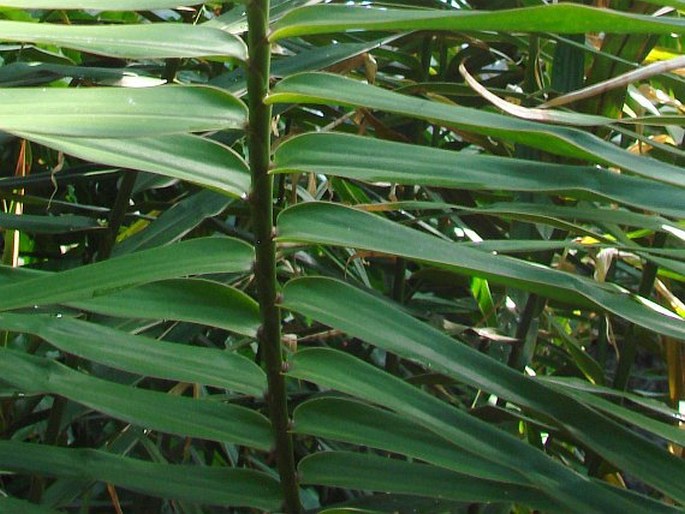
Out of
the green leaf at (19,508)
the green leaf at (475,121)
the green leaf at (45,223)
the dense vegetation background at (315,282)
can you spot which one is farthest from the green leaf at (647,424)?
the green leaf at (45,223)

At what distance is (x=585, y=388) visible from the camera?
0.56 meters

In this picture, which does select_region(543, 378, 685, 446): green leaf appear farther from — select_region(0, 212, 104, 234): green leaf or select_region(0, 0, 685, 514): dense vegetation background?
select_region(0, 212, 104, 234): green leaf

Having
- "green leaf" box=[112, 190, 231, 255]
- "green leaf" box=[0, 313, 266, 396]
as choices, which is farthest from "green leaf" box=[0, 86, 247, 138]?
"green leaf" box=[112, 190, 231, 255]

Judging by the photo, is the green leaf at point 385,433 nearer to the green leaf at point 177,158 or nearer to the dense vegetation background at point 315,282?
the dense vegetation background at point 315,282

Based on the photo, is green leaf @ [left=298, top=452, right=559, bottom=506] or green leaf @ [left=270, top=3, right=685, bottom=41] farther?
green leaf @ [left=298, top=452, right=559, bottom=506]

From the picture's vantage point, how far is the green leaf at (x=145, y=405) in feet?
1.36

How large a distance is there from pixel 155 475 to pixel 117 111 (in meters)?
0.19

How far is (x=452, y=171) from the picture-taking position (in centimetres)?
36

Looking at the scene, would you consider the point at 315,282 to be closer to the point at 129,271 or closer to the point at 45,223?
the point at 129,271

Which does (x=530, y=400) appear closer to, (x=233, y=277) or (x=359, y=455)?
(x=359, y=455)

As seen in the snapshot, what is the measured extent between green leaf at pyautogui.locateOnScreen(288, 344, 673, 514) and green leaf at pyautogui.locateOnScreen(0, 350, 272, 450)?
5 centimetres

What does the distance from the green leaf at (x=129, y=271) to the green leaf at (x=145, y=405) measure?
54 millimetres

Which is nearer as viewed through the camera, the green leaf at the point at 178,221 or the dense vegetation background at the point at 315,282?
the dense vegetation background at the point at 315,282

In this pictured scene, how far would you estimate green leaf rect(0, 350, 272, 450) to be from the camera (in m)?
0.41
